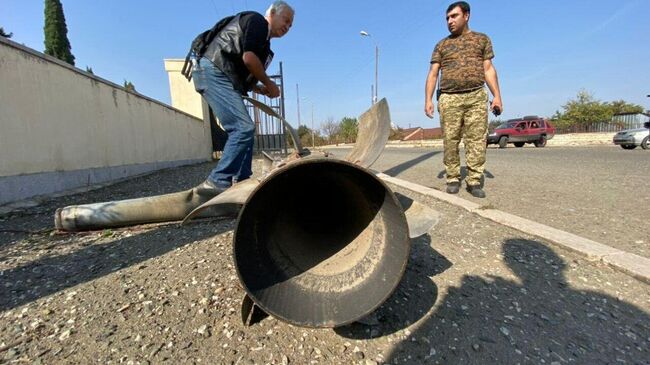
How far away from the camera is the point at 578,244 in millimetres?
2291

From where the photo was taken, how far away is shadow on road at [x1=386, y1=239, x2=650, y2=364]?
4.31 feet

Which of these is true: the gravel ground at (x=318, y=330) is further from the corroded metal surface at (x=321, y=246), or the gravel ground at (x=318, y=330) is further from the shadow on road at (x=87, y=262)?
the corroded metal surface at (x=321, y=246)

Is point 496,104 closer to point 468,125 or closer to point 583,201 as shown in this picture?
point 468,125

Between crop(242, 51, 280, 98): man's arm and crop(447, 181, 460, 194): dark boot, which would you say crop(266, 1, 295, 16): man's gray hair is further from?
crop(447, 181, 460, 194): dark boot

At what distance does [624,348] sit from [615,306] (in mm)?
372

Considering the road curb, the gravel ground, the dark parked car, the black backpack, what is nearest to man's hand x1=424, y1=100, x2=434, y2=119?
the road curb

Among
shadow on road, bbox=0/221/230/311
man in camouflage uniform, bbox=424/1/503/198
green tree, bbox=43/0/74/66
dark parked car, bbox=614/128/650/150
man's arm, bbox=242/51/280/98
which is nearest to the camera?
shadow on road, bbox=0/221/230/311

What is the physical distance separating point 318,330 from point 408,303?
469 mm

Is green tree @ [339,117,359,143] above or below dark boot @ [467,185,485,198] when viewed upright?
above

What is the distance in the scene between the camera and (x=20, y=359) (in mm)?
1277

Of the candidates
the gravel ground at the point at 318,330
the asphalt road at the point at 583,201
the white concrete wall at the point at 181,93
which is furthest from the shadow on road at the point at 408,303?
the white concrete wall at the point at 181,93

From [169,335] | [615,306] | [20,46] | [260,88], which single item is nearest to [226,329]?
[169,335]

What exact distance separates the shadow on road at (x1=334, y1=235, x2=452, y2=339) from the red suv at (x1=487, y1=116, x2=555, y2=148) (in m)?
21.9

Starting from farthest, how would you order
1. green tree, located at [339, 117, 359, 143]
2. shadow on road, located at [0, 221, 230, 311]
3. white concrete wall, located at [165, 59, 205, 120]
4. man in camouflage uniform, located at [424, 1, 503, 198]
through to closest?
green tree, located at [339, 117, 359, 143] < white concrete wall, located at [165, 59, 205, 120] < man in camouflage uniform, located at [424, 1, 503, 198] < shadow on road, located at [0, 221, 230, 311]
